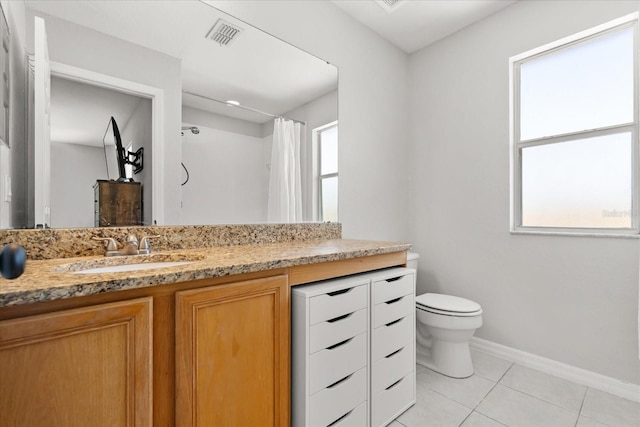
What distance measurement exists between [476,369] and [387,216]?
1312mm

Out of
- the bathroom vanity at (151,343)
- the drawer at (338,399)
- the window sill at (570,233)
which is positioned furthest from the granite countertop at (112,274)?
the window sill at (570,233)

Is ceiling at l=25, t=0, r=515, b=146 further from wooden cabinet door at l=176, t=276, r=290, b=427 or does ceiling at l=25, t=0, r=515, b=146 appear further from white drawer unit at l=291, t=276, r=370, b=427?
white drawer unit at l=291, t=276, r=370, b=427

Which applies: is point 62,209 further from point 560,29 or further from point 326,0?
point 560,29

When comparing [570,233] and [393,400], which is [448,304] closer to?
[393,400]

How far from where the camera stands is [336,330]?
127cm

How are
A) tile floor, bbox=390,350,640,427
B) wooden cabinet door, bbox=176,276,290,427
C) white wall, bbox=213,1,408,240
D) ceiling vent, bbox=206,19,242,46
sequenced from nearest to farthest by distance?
wooden cabinet door, bbox=176,276,290,427
tile floor, bbox=390,350,640,427
ceiling vent, bbox=206,19,242,46
white wall, bbox=213,1,408,240

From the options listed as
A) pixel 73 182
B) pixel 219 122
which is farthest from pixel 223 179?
pixel 73 182

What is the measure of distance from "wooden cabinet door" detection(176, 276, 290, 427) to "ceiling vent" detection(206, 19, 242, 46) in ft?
4.63

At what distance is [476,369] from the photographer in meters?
2.09

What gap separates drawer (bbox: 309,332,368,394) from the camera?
1188 millimetres

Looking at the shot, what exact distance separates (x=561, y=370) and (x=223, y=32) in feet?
9.94

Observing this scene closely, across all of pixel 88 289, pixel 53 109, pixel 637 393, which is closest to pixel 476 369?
pixel 637 393

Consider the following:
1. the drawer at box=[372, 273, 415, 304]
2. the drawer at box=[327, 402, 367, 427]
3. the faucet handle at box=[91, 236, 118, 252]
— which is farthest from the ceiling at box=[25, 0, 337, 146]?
the drawer at box=[327, 402, 367, 427]

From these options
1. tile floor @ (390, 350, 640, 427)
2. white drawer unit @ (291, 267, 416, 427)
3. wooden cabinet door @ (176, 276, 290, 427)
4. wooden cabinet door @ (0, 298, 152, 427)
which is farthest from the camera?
tile floor @ (390, 350, 640, 427)
